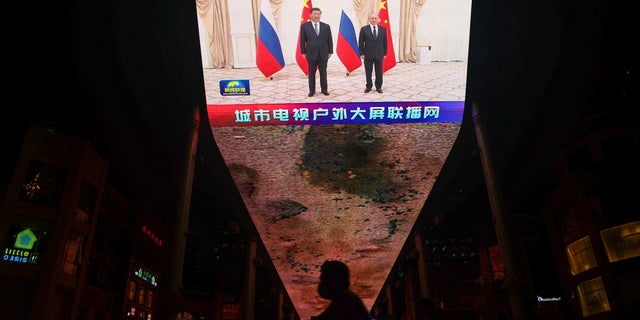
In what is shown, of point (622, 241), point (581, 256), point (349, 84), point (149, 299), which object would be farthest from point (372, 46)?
point (149, 299)

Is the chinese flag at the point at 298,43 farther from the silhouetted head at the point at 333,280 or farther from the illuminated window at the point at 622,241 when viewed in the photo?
the illuminated window at the point at 622,241

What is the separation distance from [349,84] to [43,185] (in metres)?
13.0

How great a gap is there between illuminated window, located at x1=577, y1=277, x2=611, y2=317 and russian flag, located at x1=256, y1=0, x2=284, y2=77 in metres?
17.4

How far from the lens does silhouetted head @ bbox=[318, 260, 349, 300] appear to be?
2.59 meters

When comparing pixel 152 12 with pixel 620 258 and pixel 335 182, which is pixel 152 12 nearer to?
pixel 335 182

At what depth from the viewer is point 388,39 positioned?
7.81m

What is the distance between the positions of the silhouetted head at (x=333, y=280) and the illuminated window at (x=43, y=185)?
51.2ft

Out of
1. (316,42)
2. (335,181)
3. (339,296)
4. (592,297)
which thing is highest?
(316,42)

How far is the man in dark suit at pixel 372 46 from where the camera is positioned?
7.75m

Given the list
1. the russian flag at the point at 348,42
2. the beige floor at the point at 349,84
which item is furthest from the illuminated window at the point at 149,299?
the russian flag at the point at 348,42

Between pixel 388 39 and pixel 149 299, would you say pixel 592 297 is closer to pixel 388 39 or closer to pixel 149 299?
pixel 388 39

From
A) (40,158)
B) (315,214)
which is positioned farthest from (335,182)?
(40,158)

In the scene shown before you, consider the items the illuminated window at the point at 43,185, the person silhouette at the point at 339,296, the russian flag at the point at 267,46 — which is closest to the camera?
the person silhouette at the point at 339,296

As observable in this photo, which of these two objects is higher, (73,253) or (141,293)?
(73,253)
